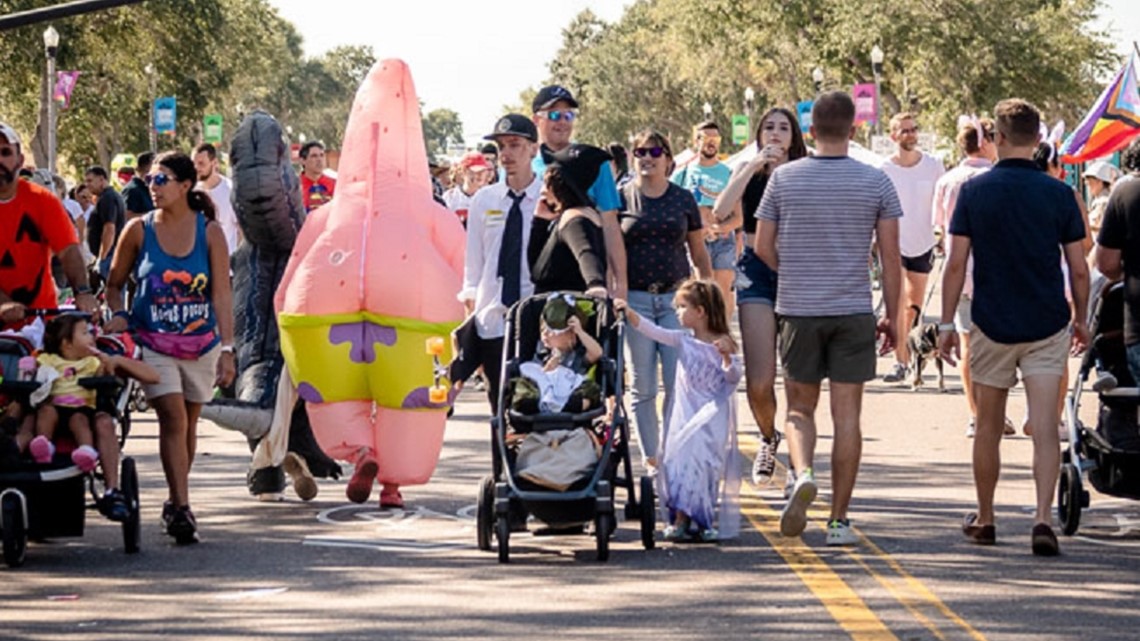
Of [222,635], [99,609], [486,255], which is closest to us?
[222,635]

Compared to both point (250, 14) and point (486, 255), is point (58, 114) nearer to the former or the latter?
point (250, 14)

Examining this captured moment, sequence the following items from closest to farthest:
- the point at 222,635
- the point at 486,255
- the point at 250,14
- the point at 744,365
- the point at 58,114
Answer: the point at 222,635, the point at 486,255, the point at 744,365, the point at 58,114, the point at 250,14

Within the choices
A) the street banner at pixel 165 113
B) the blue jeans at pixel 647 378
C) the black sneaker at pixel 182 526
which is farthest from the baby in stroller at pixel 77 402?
the street banner at pixel 165 113

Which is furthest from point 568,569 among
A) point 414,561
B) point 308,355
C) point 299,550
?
point 308,355

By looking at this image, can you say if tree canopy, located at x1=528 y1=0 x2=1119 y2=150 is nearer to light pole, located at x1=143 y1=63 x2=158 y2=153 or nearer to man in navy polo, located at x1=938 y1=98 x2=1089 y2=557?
light pole, located at x1=143 y1=63 x2=158 y2=153

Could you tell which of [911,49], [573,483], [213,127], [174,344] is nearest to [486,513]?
[573,483]

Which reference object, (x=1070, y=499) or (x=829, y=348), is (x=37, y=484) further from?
(x=1070, y=499)

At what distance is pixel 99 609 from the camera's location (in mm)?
9188

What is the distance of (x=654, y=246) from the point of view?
12.7m

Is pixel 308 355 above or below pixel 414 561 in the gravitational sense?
above

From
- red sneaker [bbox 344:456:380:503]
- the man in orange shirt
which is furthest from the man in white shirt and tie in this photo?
the man in orange shirt

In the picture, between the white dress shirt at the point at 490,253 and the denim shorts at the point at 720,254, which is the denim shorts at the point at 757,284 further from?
the denim shorts at the point at 720,254

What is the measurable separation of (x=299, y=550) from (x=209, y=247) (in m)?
1.57

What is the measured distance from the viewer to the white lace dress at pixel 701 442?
10.9 m
